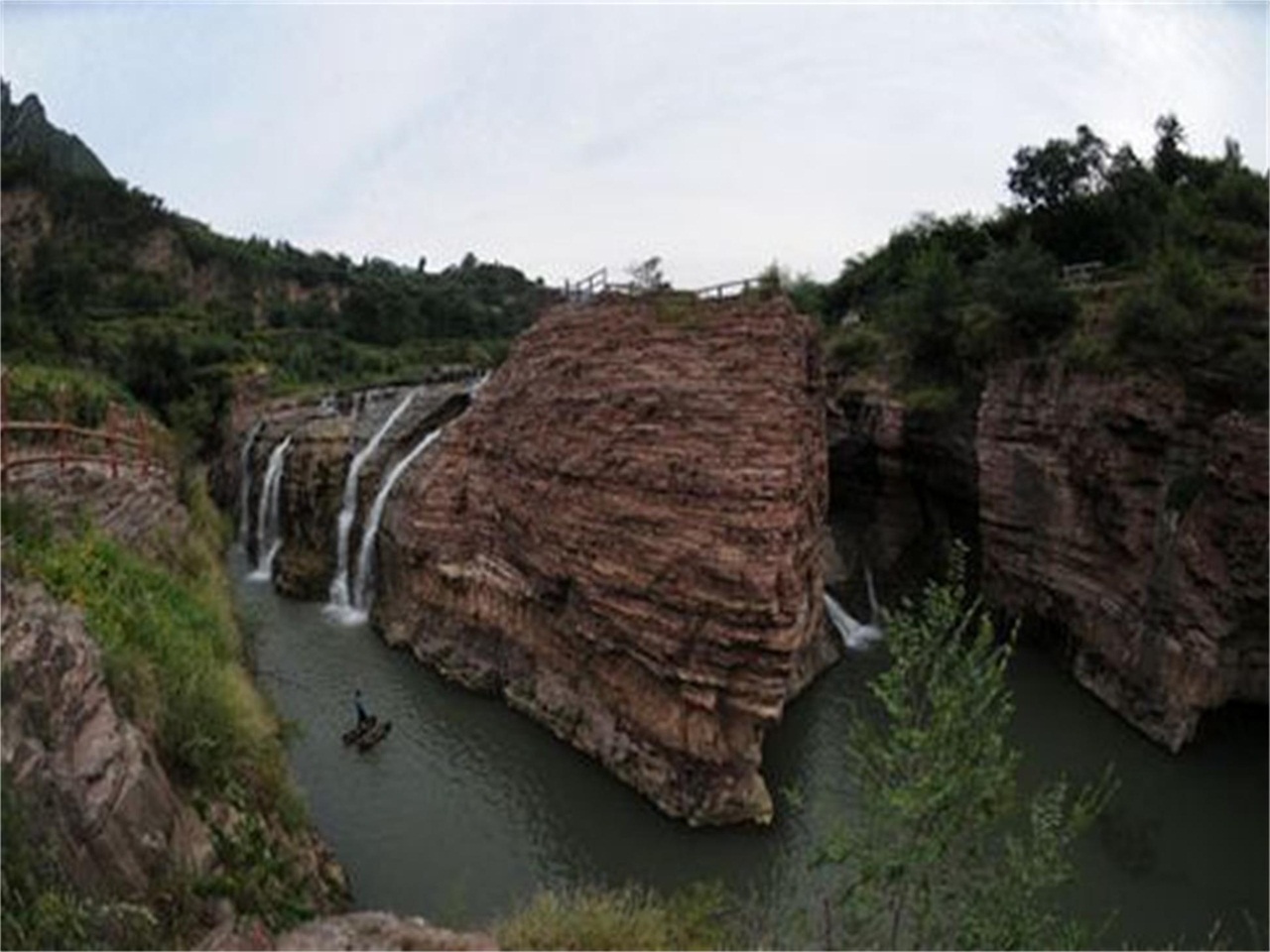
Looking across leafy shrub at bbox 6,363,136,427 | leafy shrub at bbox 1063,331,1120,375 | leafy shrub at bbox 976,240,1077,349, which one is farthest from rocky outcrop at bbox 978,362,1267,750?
leafy shrub at bbox 6,363,136,427

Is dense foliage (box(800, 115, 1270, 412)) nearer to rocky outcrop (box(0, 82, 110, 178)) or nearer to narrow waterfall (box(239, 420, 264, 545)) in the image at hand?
narrow waterfall (box(239, 420, 264, 545))

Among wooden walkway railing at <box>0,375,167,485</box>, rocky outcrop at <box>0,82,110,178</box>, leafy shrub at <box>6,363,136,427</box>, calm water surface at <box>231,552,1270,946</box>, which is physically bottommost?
calm water surface at <box>231,552,1270,946</box>

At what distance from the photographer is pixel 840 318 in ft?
149

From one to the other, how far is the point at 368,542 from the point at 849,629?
466 inches

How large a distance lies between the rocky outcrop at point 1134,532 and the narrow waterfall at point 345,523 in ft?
50.7

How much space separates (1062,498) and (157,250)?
62082mm

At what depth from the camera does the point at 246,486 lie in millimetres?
32500

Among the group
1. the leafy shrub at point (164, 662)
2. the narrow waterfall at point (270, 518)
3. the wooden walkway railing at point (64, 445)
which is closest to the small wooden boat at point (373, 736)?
the wooden walkway railing at point (64, 445)

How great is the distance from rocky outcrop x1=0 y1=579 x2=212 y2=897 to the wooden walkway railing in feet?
6.74

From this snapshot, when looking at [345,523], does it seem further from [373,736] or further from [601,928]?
[601,928]

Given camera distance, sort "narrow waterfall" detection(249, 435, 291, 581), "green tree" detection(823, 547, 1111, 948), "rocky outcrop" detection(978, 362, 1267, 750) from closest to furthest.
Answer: "green tree" detection(823, 547, 1111, 948) < "rocky outcrop" detection(978, 362, 1267, 750) < "narrow waterfall" detection(249, 435, 291, 581)

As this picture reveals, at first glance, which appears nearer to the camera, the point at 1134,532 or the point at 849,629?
the point at 1134,532

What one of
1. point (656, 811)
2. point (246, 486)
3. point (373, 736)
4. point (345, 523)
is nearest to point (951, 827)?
point (656, 811)

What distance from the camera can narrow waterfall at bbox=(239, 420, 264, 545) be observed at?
104ft
